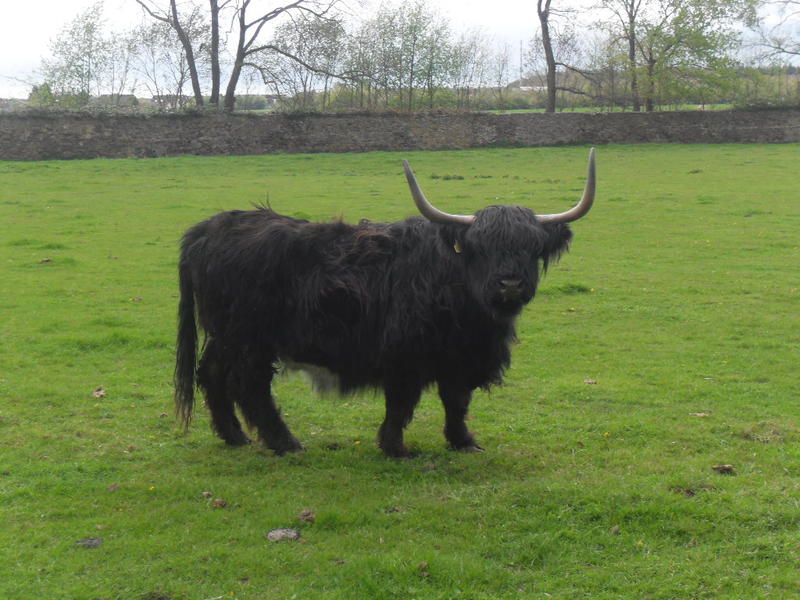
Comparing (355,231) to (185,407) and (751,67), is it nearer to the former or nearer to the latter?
(185,407)

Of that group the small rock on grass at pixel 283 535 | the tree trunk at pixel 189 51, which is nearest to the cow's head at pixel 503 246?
the small rock on grass at pixel 283 535

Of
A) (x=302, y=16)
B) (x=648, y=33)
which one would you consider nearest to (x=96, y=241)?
(x=302, y=16)

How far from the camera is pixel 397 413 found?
5211 mm

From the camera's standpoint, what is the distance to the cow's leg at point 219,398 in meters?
5.48

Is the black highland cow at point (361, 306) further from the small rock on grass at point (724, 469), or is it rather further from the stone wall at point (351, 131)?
the stone wall at point (351, 131)

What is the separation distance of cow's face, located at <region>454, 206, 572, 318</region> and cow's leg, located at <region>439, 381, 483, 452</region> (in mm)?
A: 688

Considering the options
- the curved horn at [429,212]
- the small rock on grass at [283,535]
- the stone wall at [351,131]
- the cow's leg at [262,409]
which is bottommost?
the small rock on grass at [283,535]

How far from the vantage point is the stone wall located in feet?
96.5

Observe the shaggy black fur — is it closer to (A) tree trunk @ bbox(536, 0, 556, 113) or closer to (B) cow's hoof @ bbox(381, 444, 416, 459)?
(B) cow's hoof @ bbox(381, 444, 416, 459)

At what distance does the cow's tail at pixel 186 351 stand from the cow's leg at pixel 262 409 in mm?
402

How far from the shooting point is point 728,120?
3347 centimetres

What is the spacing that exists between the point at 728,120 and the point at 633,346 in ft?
94.1

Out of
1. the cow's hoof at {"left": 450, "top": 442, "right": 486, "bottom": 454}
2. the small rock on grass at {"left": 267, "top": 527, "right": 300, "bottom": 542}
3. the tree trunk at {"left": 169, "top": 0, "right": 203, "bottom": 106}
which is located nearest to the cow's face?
the cow's hoof at {"left": 450, "top": 442, "right": 486, "bottom": 454}

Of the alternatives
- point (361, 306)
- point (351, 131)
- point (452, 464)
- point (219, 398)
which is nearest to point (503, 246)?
point (361, 306)
